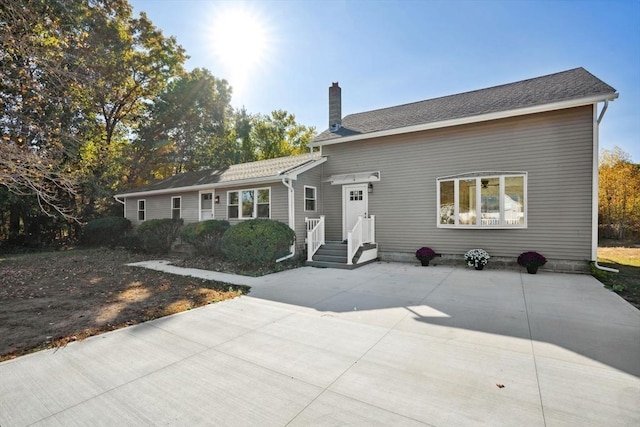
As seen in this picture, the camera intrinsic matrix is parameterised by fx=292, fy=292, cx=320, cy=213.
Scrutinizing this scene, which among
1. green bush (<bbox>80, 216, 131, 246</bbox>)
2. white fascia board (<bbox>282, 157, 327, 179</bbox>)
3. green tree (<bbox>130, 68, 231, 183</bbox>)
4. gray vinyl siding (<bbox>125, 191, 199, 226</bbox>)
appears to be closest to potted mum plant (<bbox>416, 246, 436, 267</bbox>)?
white fascia board (<bbox>282, 157, 327, 179</bbox>)

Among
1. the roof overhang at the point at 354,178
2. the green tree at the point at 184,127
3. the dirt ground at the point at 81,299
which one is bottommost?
the dirt ground at the point at 81,299

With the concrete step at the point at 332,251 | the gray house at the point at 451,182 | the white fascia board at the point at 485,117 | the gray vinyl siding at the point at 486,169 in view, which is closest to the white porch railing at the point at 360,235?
the gray house at the point at 451,182

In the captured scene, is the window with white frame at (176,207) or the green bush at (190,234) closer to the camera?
the green bush at (190,234)

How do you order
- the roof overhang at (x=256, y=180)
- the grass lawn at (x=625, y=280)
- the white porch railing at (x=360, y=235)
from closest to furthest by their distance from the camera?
1. the grass lawn at (x=625, y=280)
2. the white porch railing at (x=360, y=235)
3. the roof overhang at (x=256, y=180)

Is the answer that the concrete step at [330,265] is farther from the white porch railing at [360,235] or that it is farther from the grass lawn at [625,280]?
the grass lawn at [625,280]

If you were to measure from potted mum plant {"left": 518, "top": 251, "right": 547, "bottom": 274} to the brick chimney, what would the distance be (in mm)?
8769

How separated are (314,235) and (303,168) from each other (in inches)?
102

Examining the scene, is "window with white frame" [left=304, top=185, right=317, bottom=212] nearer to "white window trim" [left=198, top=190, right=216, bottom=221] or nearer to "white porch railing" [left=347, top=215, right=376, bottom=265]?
"white porch railing" [left=347, top=215, right=376, bottom=265]

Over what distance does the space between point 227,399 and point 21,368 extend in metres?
2.51

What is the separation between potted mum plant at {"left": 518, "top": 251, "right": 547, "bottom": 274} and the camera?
8359 mm

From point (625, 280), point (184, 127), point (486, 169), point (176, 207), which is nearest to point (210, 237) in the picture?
point (176, 207)

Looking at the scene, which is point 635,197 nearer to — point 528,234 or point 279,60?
point 528,234

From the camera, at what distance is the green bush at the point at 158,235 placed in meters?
13.2

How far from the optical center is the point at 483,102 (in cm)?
1023
